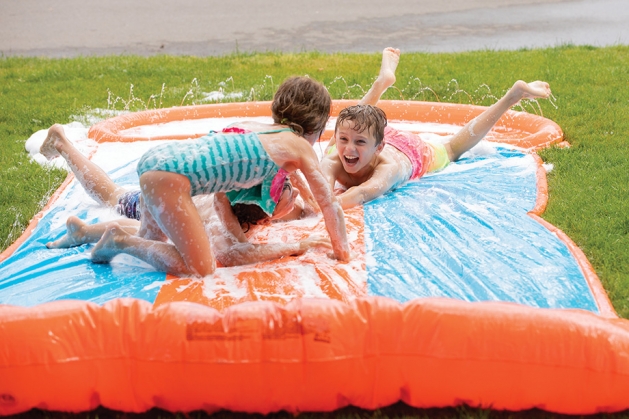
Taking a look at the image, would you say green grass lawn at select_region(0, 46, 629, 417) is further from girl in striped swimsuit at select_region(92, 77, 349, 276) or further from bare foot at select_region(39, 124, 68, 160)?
girl in striped swimsuit at select_region(92, 77, 349, 276)

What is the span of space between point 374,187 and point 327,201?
0.90m

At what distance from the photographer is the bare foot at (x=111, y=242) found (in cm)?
330

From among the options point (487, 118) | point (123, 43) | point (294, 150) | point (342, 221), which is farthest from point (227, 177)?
point (123, 43)

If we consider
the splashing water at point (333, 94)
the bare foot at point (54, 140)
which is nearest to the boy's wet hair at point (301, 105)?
the bare foot at point (54, 140)

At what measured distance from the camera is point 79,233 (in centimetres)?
358

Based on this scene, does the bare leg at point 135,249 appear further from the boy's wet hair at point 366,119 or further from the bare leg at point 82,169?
the boy's wet hair at point 366,119

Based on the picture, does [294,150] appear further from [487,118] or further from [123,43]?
[123,43]

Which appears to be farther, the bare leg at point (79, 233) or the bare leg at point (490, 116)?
the bare leg at point (490, 116)

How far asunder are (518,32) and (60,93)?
5905 mm

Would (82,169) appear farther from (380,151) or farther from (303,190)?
(380,151)

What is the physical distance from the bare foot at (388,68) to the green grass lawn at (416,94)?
1.10m

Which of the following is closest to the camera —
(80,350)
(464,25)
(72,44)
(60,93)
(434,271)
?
(80,350)

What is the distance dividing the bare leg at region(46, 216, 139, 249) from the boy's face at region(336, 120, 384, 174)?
1187mm

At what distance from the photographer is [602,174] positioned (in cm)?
439
